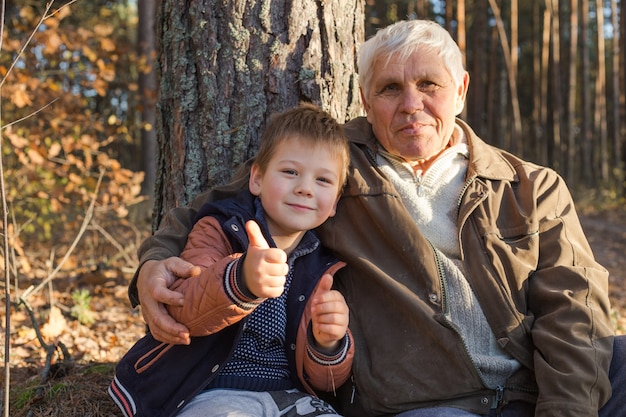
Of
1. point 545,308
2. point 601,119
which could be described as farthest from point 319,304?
point 601,119

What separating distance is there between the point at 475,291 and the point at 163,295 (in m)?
1.24

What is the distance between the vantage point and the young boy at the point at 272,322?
2141 mm

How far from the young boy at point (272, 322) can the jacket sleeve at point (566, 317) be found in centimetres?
76

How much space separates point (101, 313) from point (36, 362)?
4.51ft

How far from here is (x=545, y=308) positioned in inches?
94.9

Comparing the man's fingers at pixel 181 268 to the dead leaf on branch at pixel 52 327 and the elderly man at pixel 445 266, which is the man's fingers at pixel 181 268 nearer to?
the elderly man at pixel 445 266

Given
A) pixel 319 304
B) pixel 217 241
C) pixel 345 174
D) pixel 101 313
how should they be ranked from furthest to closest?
pixel 101 313
pixel 345 174
pixel 217 241
pixel 319 304

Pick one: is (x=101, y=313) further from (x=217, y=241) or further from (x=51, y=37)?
(x=217, y=241)

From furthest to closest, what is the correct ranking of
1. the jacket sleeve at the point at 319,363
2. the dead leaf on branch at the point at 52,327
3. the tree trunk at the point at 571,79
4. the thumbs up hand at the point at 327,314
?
1. the tree trunk at the point at 571,79
2. the dead leaf on branch at the point at 52,327
3. the jacket sleeve at the point at 319,363
4. the thumbs up hand at the point at 327,314

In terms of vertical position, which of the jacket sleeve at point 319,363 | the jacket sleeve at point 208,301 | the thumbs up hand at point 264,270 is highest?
the thumbs up hand at point 264,270

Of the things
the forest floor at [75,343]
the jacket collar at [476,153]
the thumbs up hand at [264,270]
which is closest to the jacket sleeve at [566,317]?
the jacket collar at [476,153]

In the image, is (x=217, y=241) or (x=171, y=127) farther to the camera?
(x=171, y=127)

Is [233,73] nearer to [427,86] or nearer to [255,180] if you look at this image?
[255,180]

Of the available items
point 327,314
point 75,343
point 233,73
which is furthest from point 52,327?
point 327,314
